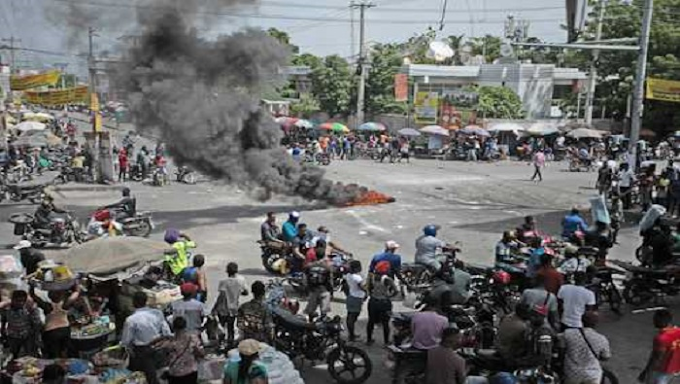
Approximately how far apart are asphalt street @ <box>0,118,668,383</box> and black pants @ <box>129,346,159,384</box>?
2.07 m

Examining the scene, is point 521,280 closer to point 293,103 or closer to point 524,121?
point 524,121

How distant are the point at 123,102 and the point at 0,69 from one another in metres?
35.7

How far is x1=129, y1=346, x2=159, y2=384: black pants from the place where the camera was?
769cm

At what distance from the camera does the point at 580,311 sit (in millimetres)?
8469

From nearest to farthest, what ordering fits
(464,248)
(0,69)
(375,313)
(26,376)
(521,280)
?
(26,376), (375,313), (521,280), (464,248), (0,69)

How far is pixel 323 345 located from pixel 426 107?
36.8 m

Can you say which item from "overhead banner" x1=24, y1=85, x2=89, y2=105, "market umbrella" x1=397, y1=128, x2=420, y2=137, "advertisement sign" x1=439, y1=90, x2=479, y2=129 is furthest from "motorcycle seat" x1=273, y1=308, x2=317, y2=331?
"advertisement sign" x1=439, y1=90, x2=479, y2=129

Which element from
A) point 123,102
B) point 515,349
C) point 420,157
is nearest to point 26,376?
point 515,349

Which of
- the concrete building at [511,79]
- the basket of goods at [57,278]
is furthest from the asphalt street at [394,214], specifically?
the concrete building at [511,79]

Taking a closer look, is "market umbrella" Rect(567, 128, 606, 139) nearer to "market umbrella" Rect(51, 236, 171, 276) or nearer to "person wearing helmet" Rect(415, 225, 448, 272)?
"person wearing helmet" Rect(415, 225, 448, 272)

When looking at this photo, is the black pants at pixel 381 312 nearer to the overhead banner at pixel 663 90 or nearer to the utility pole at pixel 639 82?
the utility pole at pixel 639 82

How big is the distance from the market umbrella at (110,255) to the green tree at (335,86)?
41699 mm

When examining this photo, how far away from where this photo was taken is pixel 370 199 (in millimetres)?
23156

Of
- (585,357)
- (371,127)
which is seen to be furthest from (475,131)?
(585,357)
